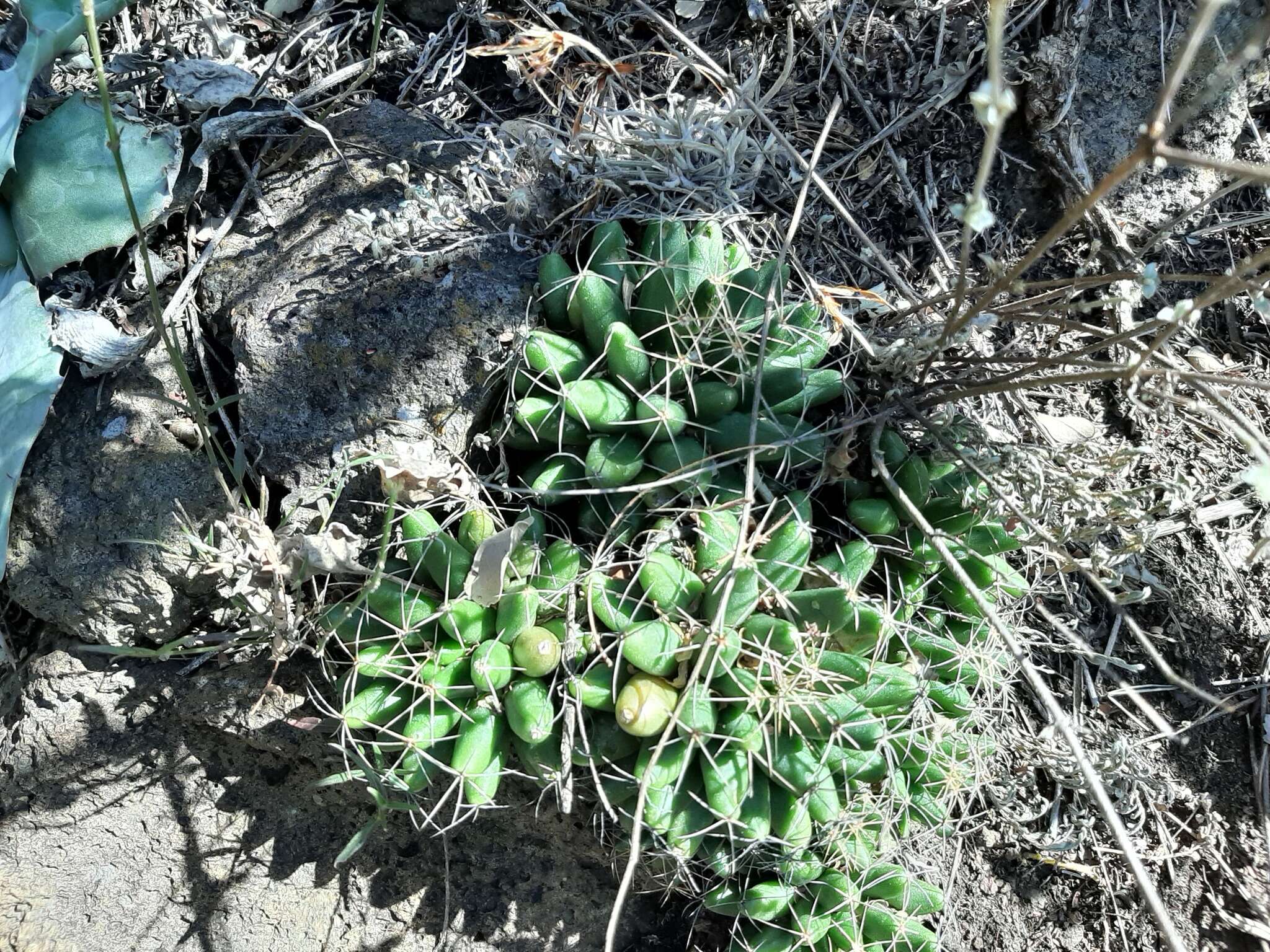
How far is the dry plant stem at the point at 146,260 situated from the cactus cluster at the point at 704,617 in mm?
471

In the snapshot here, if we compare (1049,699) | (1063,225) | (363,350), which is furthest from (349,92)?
(1049,699)

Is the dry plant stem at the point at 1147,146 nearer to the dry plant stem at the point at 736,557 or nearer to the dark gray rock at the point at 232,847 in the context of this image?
the dry plant stem at the point at 736,557

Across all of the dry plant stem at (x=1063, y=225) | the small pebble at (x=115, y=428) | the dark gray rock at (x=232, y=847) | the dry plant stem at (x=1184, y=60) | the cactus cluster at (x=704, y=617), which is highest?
the dry plant stem at (x=1184, y=60)

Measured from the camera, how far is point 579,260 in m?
2.15

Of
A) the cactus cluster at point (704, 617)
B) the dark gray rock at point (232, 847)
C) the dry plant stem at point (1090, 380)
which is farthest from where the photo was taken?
the dark gray rock at point (232, 847)

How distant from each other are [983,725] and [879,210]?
1315 millimetres

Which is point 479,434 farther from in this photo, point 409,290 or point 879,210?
point 879,210

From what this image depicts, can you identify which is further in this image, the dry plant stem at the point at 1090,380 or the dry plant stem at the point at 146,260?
the dry plant stem at the point at 146,260

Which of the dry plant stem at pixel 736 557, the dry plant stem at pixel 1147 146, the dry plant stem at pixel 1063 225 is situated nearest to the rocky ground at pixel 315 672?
the dry plant stem at pixel 736 557

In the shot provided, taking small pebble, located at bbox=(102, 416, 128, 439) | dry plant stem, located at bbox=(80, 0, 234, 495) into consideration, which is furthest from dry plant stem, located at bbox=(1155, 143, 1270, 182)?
small pebble, located at bbox=(102, 416, 128, 439)

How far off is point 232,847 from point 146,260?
1413mm

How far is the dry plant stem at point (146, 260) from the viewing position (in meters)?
1.53

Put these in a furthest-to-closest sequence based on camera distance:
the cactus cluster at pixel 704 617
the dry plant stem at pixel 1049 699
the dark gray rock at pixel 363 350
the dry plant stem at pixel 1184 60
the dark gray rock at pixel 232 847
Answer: the dark gray rock at pixel 232 847
the dark gray rock at pixel 363 350
the cactus cluster at pixel 704 617
the dry plant stem at pixel 1049 699
the dry plant stem at pixel 1184 60

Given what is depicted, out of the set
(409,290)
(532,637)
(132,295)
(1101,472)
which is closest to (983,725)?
(1101,472)
